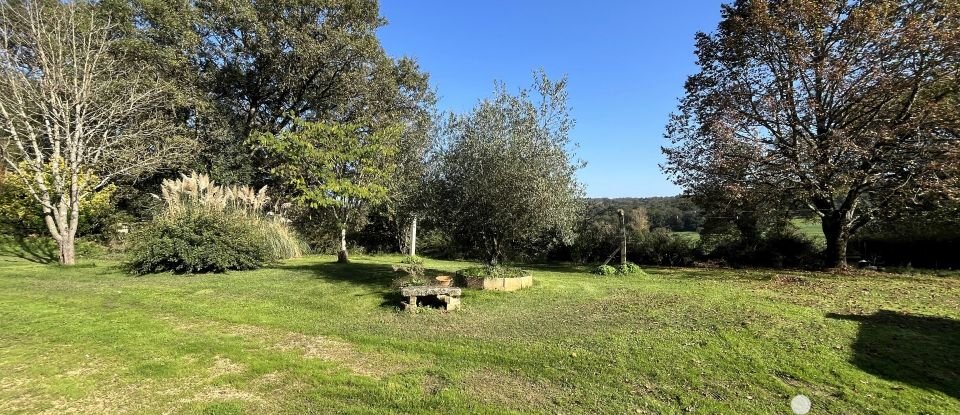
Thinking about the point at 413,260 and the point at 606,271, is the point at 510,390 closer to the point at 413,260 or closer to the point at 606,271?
the point at 413,260

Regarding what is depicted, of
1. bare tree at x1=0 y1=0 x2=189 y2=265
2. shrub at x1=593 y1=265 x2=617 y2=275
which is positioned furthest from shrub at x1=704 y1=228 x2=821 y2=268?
bare tree at x1=0 y1=0 x2=189 y2=265

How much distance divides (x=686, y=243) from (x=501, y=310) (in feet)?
38.7

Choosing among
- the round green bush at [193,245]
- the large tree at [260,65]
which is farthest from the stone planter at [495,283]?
the large tree at [260,65]

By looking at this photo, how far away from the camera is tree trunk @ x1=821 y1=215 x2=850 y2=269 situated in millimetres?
13109

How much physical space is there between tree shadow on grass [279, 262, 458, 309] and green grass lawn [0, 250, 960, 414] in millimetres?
110

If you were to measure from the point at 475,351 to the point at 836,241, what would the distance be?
513 inches

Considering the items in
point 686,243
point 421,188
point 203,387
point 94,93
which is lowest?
point 203,387

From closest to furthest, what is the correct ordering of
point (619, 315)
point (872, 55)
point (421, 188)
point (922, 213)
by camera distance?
point (619, 315) < point (421, 188) < point (872, 55) < point (922, 213)

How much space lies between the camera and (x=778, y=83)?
41.7 ft

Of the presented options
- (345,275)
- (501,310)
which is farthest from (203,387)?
(345,275)

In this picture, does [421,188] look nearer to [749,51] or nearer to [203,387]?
[203,387]

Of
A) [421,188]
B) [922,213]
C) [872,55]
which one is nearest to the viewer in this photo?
[421,188]

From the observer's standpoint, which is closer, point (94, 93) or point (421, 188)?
point (421, 188)

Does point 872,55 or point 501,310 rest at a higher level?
point 872,55
